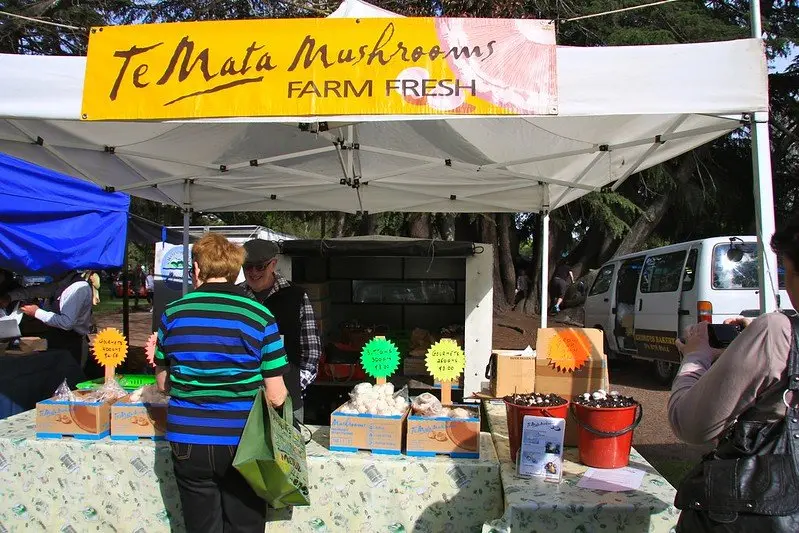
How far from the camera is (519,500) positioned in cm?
227

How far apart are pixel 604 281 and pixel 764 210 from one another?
862 centimetres

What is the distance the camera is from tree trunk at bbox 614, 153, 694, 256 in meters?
13.7

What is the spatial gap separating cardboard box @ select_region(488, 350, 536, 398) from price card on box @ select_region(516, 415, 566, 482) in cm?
88

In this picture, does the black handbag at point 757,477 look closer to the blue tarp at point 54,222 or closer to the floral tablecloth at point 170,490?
the floral tablecloth at point 170,490

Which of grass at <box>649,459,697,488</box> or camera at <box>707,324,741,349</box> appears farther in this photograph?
grass at <box>649,459,697,488</box>

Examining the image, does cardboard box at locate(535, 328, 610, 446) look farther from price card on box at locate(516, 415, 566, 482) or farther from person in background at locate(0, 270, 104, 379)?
person in background at locate(0, 270, 104, 379)

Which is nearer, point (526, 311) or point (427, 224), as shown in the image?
point (427, 224)

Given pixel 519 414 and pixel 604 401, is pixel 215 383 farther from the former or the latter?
pixel 604 401

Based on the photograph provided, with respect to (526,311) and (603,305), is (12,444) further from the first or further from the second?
(526,311)

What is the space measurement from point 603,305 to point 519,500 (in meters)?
8.88

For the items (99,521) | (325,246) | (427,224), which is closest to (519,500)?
(99,521)

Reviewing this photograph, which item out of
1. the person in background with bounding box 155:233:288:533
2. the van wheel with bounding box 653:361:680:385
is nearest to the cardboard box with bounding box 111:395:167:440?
the person in background with bounding box 155:233:288:533

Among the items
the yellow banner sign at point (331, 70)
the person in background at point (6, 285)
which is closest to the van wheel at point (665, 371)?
the yellow banner sign at point (331, 70)

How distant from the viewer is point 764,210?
254 cm
